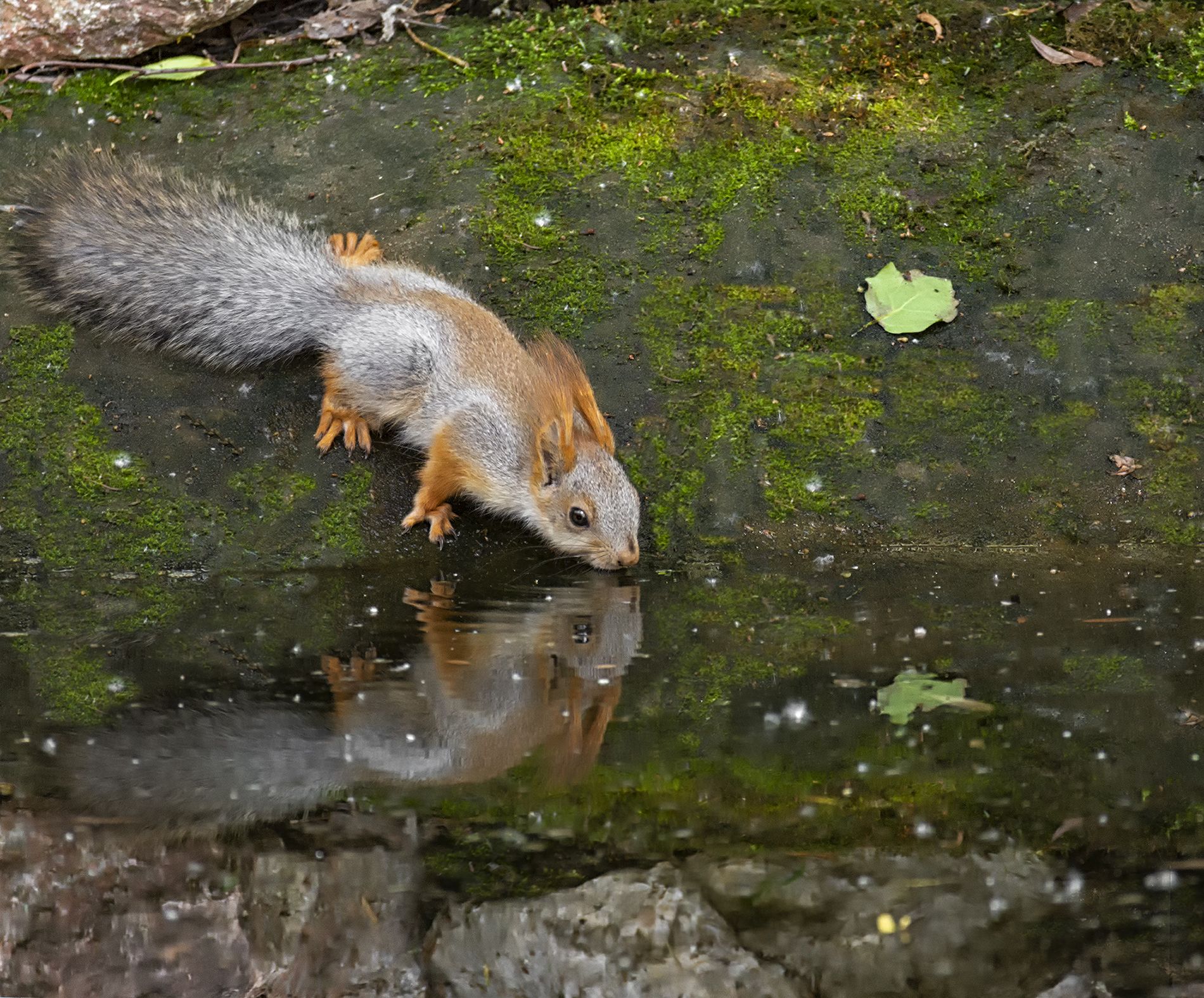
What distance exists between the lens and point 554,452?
4.66m

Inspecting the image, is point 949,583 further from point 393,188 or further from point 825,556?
point 393,188

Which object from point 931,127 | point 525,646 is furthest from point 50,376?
point 931,127

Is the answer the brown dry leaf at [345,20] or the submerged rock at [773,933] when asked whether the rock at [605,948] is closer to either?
the submerged rock at [773,933]

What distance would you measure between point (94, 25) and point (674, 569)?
4.05 meters

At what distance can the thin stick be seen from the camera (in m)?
6.05

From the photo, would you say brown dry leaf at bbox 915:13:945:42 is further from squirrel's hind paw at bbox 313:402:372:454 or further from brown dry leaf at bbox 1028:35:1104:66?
squirrel's hind paw at bbox 313:402:372:454

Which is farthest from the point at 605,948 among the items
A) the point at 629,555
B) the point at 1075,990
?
the point at 629,555

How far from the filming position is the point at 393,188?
5641 millimetres

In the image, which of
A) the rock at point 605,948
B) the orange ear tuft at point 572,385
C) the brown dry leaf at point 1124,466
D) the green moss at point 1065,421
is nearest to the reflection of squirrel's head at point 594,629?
the orange ear tuft at point 572,385

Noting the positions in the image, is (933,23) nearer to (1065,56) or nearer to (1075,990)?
(1065,56)

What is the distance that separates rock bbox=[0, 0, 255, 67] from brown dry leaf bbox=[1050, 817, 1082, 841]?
17.8ft

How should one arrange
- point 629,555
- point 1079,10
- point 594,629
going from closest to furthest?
point 594,629
point 629,555
point 1079,10

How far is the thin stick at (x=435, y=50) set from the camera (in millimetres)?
6047

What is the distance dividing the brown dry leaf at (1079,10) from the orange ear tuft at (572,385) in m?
3.23
